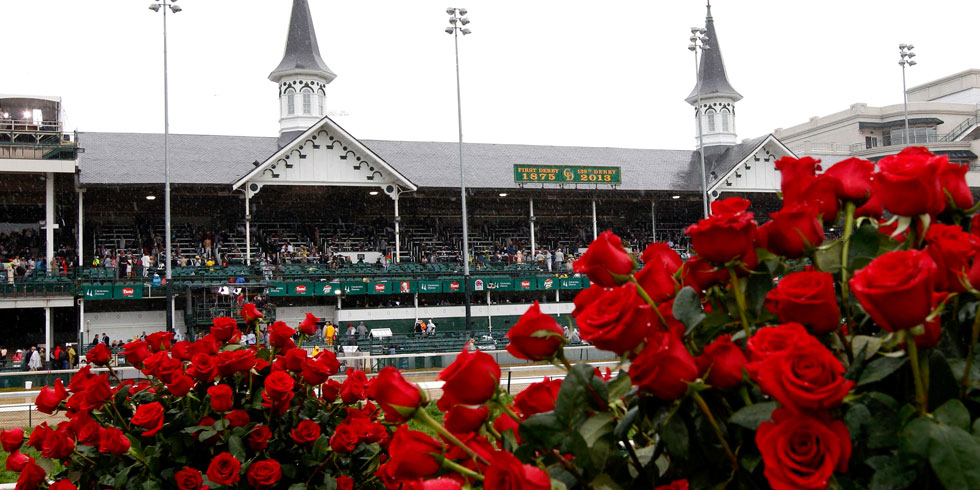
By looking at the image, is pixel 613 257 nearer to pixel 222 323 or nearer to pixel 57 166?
pixel 222 323

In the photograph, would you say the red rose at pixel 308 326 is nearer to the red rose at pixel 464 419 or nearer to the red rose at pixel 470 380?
the red rose at pixel 464 419

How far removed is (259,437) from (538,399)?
2829mm

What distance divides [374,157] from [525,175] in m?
6.49

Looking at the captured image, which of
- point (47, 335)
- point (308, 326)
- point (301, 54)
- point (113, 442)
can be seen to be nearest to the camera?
point (113, 442)

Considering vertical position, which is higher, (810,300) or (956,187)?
(956,187)

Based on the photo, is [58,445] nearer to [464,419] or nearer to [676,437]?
[464,419]

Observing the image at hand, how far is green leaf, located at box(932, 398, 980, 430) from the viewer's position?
1.69m

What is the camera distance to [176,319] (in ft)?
105

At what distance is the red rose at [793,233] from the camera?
7.12 feet

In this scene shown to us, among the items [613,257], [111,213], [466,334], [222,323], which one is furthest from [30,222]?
[613,257]

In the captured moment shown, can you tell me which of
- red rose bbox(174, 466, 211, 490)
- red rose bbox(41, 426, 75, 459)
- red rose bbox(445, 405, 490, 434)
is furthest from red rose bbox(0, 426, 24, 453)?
red rose bbox(445, 405, 490, 434)

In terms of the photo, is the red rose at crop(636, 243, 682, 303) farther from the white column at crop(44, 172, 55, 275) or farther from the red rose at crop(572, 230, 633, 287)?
the white column at crop(44, 172, 55, 275)

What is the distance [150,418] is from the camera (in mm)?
4633

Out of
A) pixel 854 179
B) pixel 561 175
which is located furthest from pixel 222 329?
pixel 561 175
